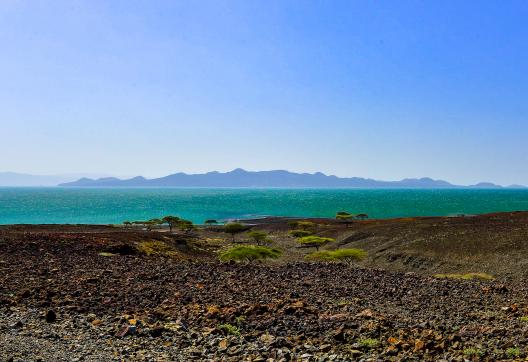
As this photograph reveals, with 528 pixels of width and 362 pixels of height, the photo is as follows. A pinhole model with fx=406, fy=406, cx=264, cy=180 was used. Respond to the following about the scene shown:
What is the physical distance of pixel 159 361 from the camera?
10.8m

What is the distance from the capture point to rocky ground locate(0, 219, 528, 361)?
37.3ft

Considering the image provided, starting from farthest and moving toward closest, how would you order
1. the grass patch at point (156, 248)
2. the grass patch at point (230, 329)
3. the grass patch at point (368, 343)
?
the grass patch at point (156, 248)
the grass patch at point (230, 329)
the grass patch at point (368, 343)

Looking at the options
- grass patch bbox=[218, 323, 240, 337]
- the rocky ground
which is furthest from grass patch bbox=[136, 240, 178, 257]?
grass patch bbox=[218, 323, 240, 337]

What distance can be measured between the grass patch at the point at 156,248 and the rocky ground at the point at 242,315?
15.2 m

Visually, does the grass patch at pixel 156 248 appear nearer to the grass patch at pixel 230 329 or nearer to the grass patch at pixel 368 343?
the grass patch at pixel 230 329

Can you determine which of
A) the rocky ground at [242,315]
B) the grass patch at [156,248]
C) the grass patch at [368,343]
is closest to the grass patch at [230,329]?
the rocky ground at [242,315]

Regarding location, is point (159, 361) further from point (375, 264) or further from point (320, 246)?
point (320, 246)

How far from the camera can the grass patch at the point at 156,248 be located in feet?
130

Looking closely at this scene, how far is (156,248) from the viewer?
1705 inches

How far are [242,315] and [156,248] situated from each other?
1217 inches

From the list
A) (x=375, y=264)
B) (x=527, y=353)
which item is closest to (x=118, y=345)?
(x=527, y=353)

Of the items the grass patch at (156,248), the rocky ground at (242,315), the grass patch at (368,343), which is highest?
the grass patch at (368,343)

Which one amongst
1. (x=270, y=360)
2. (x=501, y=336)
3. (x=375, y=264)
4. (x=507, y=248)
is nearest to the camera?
(x=270, y=360)

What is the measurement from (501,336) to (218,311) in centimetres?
920
